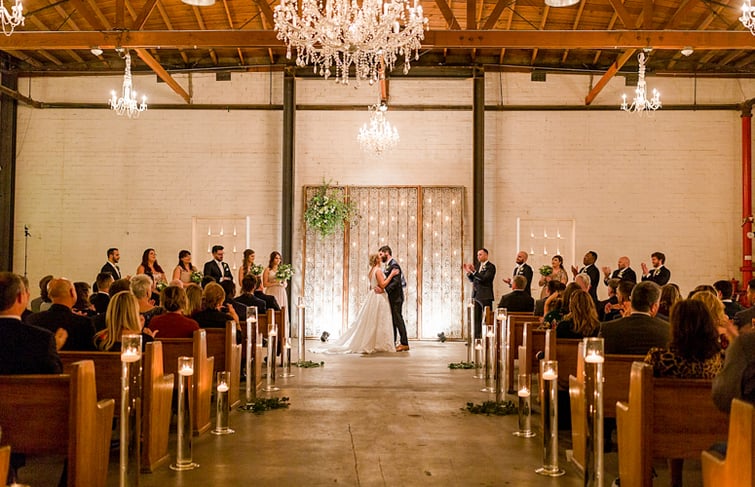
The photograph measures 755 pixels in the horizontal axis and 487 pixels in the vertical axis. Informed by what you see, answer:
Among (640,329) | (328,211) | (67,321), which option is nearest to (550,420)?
(640,329)

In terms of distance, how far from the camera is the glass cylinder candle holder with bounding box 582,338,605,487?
3.74 meters

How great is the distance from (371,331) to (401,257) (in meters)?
2.66

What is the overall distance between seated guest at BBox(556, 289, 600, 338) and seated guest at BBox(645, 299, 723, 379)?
2351 mm

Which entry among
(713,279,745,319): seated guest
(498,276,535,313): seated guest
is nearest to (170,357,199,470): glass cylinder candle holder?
(713,279,745,319): seated guest

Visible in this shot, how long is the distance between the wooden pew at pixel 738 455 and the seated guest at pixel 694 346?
0.99 metres

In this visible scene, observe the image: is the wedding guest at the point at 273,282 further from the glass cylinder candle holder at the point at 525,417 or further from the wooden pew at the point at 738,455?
the wooden pew at the point at 738,455

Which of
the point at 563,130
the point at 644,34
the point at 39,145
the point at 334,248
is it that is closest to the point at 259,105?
the point at 334,248

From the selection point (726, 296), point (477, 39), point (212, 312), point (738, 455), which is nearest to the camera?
point (738, 455)

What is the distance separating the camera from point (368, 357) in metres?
11.4

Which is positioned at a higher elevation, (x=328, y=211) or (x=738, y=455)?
(x=328, y=211)

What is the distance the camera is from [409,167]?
Result: 48.1ft

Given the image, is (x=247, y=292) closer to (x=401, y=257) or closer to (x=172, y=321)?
(x=172, y=321)

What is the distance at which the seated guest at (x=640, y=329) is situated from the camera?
5.15 metres

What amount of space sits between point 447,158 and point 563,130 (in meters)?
2.17
